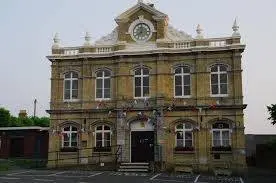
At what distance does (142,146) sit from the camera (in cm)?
2839

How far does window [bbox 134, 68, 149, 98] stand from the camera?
28891 millimetres

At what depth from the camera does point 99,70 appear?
29891 millimetres

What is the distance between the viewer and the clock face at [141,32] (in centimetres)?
2983

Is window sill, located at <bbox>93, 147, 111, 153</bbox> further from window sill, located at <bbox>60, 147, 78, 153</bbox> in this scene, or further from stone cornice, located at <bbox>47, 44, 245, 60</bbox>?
stone cornice, located at <bbox>47, 44, 245, 60</bbox>

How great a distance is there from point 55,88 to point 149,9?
343 inches

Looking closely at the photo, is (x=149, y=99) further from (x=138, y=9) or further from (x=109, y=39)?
(x=138, y=9)

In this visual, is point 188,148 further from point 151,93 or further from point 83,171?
point 83,171

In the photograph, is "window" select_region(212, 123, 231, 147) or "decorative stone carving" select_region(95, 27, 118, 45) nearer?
"window" select_region(212, 123, 231, 147)

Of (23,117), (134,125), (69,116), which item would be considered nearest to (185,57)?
(134,125)

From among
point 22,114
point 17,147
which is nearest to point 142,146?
point 17,147

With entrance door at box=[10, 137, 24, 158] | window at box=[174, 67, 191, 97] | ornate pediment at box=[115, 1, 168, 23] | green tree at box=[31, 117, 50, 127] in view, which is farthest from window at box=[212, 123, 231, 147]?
green tree at box=[31, 117, 50, 127]

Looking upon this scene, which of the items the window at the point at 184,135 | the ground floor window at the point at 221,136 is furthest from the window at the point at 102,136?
the ground floor window at the point at 221,136

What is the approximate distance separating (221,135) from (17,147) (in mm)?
18736

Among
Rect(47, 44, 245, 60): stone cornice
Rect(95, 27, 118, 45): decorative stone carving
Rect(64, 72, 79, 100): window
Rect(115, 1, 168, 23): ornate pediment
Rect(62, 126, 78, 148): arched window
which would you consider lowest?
Rect(62, 126, 78, 148): arched window
